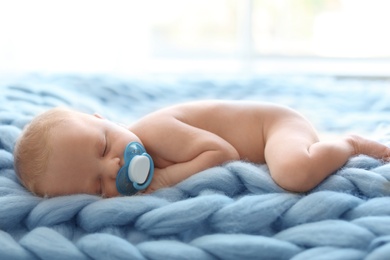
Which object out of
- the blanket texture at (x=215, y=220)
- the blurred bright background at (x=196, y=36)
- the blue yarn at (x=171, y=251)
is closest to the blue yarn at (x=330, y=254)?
the blanket texture at (x=215, y=220)

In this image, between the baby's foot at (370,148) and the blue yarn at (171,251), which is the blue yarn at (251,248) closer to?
the blue yarn at (171,251)

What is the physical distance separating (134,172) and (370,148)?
39cm

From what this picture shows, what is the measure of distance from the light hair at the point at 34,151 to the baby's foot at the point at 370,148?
0.49m

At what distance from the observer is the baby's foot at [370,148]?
0.98 metres

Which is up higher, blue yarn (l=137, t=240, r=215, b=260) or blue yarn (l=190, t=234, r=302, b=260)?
blue yarn (l=190, t=234, r=302, b=260)

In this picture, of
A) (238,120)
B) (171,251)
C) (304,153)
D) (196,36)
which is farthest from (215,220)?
(196,36)

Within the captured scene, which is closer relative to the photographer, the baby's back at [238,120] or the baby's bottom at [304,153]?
the baby's bottom at [304,153]

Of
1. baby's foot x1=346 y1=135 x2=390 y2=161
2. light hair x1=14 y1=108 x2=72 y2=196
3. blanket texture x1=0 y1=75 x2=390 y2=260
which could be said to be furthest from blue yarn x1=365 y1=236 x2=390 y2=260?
light hair x1=14 y1=108 x2=72 y2=196

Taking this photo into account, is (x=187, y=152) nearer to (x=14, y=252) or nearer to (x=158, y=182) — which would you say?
(x=158, y=182)

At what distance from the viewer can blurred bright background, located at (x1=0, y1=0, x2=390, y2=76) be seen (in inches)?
86.6

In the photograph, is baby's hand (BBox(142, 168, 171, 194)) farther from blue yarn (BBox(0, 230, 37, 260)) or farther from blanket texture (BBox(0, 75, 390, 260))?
blue yarn (BBox(0, 230, 37, 260))

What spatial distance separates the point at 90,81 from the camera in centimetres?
173

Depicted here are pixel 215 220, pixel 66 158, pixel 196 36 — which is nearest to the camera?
pixel 215 220

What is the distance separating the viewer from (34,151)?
3.14 ft
